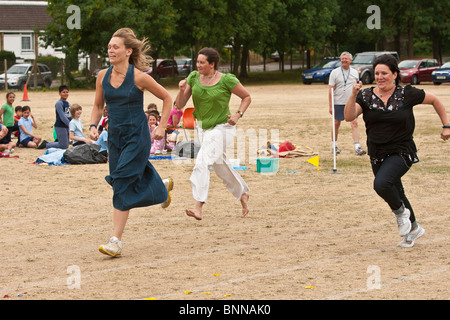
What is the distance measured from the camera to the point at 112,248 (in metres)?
6.79

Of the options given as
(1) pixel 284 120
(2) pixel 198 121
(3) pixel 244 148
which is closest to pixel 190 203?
(2) pixel 198 121

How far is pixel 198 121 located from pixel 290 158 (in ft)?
19.0

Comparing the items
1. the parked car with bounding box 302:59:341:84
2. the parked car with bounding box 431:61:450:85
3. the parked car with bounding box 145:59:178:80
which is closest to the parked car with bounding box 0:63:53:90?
the parked car with bounding box 145:59:178:80

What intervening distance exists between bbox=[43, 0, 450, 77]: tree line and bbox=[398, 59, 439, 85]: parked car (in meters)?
3.10

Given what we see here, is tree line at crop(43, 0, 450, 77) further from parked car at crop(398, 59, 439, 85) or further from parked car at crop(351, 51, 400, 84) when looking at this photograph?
parked car at crop(398, 59, 439, 85)

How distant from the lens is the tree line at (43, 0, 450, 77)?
3847 centimetres

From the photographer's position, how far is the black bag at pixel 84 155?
45.1 ft

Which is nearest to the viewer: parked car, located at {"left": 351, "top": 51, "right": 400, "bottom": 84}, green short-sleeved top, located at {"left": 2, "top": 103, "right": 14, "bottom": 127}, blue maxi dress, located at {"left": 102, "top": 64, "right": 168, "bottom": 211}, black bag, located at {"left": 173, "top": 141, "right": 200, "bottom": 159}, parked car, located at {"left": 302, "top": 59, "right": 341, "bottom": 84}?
blue maxi dress, located at {"left": 102, "top": 64, "right": 168, "bottom": 211}

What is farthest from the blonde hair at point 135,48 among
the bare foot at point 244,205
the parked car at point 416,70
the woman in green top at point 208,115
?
the parked car at point 416,70

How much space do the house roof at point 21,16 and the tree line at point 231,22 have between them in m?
26.9

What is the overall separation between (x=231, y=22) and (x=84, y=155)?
29430 mm

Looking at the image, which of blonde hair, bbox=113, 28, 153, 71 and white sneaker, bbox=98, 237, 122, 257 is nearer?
white sneaker, bbox=98, 237, 122, 257

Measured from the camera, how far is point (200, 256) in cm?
692

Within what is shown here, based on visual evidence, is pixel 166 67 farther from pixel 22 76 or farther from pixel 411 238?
pixel 411 238
